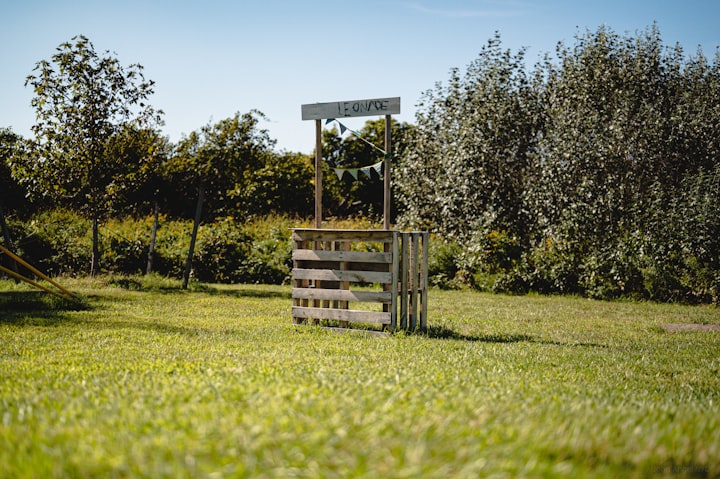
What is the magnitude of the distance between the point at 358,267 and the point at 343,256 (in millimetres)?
290

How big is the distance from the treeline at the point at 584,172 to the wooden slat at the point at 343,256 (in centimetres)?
808

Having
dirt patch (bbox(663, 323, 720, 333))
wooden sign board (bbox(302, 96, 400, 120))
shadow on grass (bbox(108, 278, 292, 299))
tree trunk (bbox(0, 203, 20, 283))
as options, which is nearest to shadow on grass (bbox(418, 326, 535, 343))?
dirt patch (bbox(663, 323, 720, 333))

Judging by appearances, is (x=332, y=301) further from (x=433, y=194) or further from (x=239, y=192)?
(x=433, y=194)

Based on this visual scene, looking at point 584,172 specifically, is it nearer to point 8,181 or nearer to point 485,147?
point 485,147

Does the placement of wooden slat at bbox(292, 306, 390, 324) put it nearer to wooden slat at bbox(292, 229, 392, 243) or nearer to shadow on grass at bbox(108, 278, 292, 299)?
wooden slat at bbox(292, 229, 392, 243)

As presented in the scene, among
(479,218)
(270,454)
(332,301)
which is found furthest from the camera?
(479,218)

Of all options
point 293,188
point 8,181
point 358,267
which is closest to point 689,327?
point 358,267

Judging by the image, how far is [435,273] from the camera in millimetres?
17594

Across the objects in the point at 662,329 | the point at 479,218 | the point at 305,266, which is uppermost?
the point at 479,218

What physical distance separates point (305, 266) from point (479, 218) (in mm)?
8706

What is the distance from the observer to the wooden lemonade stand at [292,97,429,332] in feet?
28.1

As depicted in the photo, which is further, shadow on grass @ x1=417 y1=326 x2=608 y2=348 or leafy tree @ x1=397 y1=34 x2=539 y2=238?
leafy tree @ x1=397 y1=34 x2=539 y2=238

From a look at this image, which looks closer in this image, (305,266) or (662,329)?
(305,266)

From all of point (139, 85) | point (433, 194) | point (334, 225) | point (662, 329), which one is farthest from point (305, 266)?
point (334, 225)
